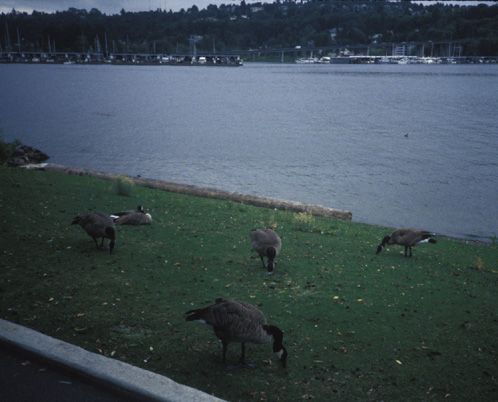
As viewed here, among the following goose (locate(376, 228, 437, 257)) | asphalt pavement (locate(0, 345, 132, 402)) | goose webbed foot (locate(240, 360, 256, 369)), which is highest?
asphalt pavement (locate(0, 345, 132, 402))

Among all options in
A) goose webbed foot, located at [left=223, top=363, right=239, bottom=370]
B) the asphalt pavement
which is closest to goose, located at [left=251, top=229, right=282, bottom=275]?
goose webbed foot, located at [left=223, top=363, right=239, bottom=370]

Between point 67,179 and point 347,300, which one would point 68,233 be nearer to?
point 347,300

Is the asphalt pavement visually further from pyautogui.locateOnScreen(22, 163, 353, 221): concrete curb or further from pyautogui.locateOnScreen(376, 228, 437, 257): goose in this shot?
pyautogui.locateOnScreen(22, 163, 353, 221): concrete curb

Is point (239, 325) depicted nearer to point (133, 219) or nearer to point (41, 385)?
point (41, 385)

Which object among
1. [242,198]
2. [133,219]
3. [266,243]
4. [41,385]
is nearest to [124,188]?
[133,219]

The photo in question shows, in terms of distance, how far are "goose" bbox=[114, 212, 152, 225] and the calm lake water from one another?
13801 millimetres

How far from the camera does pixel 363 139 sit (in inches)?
1969

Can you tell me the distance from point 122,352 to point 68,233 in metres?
5.99

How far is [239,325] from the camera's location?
6.01 m

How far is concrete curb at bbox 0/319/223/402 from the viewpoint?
17.2ft

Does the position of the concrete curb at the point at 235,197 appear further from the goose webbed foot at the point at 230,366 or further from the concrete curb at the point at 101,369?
the concrete curb at the point at 101,369

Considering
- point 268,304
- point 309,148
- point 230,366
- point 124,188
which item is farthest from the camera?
point 309,148

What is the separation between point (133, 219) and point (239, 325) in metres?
7.62

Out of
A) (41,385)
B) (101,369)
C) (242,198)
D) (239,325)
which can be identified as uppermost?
(239,325)
